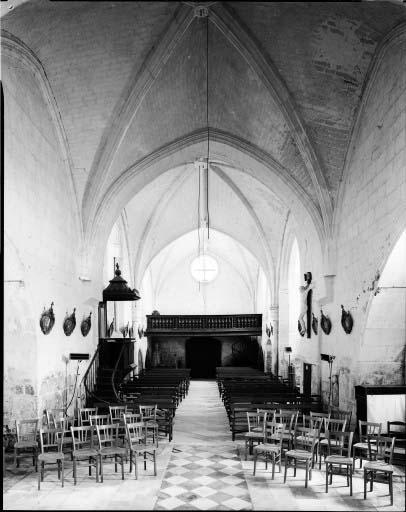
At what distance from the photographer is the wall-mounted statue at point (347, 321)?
457 inches

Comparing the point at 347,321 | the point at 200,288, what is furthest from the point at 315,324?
the point at 200,288

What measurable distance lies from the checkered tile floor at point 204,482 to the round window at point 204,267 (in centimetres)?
1968

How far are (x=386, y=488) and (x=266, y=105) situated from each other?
29.2ft

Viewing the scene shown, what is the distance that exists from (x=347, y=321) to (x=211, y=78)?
261 inches

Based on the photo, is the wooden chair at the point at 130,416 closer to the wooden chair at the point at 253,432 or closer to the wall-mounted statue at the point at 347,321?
the wooden chair at the point at 253,432

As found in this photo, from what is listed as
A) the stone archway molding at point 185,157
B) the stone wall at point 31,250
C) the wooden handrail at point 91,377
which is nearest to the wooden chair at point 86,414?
A: the stone wall at point 31,250

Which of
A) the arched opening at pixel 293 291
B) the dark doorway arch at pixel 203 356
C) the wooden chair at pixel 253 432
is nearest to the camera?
the wooden chair at pixel 253 432

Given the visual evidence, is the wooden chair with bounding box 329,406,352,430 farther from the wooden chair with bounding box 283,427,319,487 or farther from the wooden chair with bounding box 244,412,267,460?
the wooden chair with bounding box 244,412,267,460

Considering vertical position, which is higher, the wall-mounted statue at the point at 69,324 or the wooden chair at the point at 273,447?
the wall-mounted statue at the point at 69,324

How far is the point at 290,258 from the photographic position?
20.8m

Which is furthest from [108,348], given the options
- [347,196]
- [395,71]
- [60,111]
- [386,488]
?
[395,71]

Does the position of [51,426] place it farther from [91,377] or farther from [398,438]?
[398,438]

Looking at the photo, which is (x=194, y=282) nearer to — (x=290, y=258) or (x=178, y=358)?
(x=178, y=358)

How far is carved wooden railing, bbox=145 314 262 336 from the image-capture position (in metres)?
27.0
